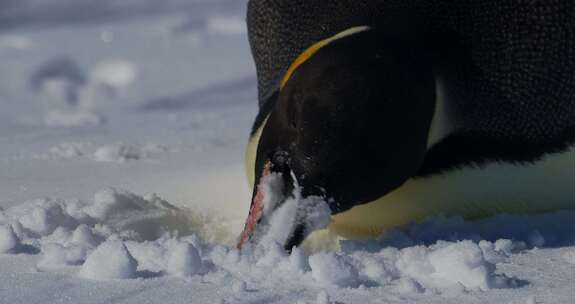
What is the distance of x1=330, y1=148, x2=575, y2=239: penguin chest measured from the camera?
2.03m

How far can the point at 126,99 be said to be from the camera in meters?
5.23

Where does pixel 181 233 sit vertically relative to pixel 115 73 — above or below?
above

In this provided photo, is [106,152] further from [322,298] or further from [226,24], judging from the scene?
[226,24]

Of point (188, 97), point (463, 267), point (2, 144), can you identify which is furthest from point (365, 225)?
point (188, 97)

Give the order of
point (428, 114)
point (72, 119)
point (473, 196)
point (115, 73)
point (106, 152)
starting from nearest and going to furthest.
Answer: point (428, 114) < point (473, 196) < point (106, 152) < point (72, 119) < point (115, 73)

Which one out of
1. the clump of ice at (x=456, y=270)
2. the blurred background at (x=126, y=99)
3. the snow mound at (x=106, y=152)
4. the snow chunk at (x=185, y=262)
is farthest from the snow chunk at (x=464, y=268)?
the snow mound at (x=106, y=152)

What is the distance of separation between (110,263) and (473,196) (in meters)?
0.84

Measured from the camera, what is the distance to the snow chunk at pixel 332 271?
5.01 feet

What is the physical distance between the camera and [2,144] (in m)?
3.55

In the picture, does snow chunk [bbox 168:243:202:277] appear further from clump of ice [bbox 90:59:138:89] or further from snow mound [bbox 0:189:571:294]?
clump of ice [bbox 90:59:138:89]

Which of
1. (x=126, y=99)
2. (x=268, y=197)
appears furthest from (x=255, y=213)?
(x=126, y=99)

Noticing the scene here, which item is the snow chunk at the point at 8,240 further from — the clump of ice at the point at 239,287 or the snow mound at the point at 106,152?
the snow mound at the point at 106,152

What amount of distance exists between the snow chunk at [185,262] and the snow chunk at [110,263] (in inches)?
2.4

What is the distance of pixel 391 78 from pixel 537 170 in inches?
20.5
